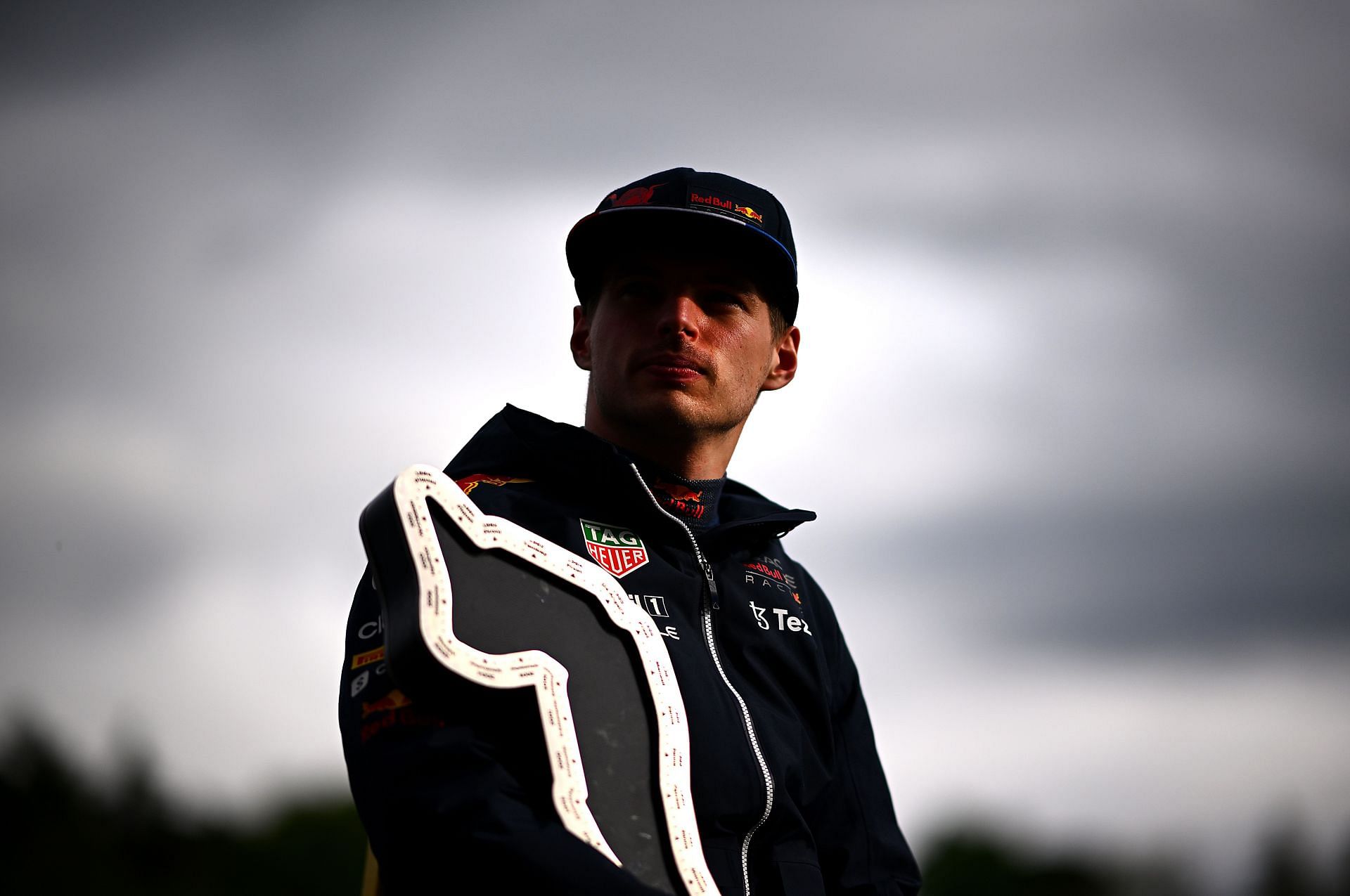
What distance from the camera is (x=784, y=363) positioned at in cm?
379

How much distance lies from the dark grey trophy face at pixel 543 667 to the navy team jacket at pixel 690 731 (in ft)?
0.24

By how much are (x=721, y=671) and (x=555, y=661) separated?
23.6 inches

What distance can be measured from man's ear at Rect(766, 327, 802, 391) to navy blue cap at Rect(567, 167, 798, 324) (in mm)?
296

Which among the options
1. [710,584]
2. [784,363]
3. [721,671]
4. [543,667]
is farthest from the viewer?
[784,363]

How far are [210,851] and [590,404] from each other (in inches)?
1339

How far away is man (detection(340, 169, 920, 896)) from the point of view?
8.77 feet

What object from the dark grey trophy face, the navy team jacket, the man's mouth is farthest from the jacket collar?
the dark grey trophy face

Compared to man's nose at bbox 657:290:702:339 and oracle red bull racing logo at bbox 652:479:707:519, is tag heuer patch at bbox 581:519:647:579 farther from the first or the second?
man's nose at bbox 657:290:702:339

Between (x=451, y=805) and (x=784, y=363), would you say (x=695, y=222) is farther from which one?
(x=451, y=805)

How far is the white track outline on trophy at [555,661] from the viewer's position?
2283 mm

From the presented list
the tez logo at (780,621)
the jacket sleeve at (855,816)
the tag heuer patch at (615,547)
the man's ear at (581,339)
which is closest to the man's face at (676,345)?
the man's ear at (581,339)

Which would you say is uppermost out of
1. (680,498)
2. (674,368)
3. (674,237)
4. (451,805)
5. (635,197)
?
(635,197)

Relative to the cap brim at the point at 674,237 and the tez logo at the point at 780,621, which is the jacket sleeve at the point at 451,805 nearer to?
the tez logo at the point at 780,621

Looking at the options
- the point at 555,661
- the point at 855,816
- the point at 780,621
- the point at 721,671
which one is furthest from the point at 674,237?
the point at 855,816
